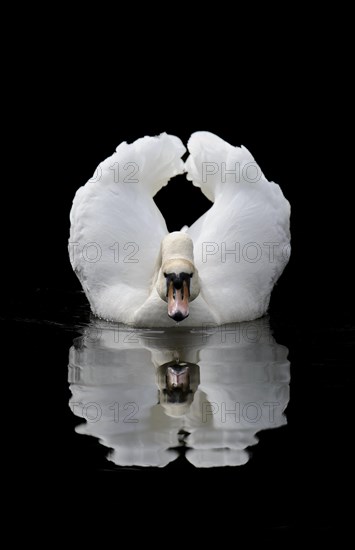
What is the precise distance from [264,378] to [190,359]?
0.77 metres

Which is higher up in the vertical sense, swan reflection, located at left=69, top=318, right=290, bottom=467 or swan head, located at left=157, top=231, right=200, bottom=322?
swan head, located at left=157, top=231, right=200, bottom=322

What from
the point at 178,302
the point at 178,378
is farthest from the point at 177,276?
the point at 178,378

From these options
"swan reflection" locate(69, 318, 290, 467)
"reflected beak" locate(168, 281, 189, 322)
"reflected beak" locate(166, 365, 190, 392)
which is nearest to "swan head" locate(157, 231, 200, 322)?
"reflected beak" locate(168, 281, 189, 322)

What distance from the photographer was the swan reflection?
9086mm

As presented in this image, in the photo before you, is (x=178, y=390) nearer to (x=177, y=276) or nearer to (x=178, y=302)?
(x=178, y=302)

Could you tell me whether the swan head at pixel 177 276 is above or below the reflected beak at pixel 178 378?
above

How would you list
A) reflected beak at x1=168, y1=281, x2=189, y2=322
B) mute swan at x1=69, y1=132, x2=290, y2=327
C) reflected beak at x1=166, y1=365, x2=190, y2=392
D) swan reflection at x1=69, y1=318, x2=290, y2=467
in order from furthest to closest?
mute swan at x1=69, y1=132, x2=290, y2=327, reflected beak at x1=168, y1=281, x2=189, y2=322, reflected beak at x1=166, y1=365, x2=190, y2=392, swan reflection at x1=69, y1=318, x2=290, y2=467

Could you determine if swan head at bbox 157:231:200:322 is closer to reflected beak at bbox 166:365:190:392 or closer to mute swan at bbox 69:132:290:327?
mute swan at bbox 69:132:290:327

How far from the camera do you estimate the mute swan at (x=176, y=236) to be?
12078mm

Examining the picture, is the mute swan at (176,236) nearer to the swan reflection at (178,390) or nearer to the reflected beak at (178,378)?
the swan reflection at (178,390)

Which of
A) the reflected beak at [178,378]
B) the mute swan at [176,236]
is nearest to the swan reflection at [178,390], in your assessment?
the reflected beak at [178,378]

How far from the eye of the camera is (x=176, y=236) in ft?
38.4

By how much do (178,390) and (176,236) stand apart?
6.26 feet

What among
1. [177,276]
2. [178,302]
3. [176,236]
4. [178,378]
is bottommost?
[178,378]
